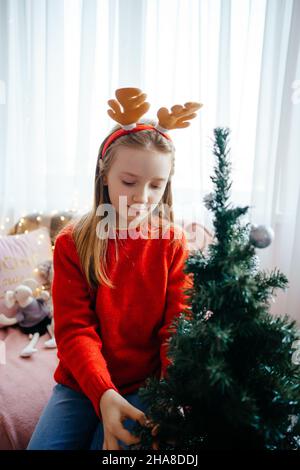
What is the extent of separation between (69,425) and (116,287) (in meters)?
0.33

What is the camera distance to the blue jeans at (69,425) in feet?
2.52

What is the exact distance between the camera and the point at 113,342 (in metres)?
0.85

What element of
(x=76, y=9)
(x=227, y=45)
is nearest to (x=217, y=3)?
(x=227, y=45)

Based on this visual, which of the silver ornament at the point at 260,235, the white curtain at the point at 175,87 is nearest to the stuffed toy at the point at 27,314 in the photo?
the white curtain at the point at 175,87

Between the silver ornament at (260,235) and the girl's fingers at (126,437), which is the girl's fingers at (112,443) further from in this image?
the silver ornament at (260,235)

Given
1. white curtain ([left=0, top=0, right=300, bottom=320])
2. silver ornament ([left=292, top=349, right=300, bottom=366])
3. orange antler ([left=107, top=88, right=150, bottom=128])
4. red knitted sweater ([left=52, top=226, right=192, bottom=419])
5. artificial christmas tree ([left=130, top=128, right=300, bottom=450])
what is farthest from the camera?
white curtain ([left=0, top=0, right=300, bottom=320])

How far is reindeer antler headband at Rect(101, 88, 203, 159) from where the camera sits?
2.32ft

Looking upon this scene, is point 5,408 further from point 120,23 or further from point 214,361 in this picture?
point 120,23

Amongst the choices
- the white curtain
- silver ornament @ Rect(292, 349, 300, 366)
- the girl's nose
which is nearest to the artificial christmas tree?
silver ornament @ Rect(292, 349, 300, 366)

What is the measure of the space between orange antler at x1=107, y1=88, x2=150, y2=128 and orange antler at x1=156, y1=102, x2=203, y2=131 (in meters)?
0.05

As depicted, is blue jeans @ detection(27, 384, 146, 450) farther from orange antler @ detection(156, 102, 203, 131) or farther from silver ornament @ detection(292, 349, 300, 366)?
orange antler @ detection(156, 102, 203, 131)

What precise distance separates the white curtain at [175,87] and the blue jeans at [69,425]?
3.33 ft

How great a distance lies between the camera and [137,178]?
745mm
